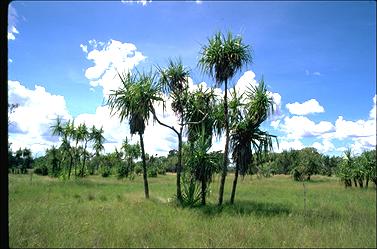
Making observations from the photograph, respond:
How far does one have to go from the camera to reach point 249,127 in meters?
17.6

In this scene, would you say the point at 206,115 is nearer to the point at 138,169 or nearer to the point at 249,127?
the point at 249,127

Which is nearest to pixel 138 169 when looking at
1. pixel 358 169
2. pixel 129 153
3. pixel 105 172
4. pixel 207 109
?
pixel 105 172

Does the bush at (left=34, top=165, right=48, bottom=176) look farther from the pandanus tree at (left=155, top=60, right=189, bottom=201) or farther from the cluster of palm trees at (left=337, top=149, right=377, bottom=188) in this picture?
the pandanus tree at (left=155, top=60, right=189, bottom=201)

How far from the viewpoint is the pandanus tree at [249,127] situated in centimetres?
1738

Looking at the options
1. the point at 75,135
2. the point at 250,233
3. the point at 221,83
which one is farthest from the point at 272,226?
the point at 75,135

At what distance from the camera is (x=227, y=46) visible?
52.6 feet

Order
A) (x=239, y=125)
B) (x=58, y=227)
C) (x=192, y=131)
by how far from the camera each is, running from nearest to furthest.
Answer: (x=58, y=227) → (x=239, y=125) → (x=192, y=131)

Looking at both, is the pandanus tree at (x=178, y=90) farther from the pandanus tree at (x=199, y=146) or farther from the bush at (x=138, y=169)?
the bush at (x=138, y=169)

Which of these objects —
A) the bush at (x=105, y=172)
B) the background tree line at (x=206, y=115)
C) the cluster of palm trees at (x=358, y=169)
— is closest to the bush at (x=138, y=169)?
the bush at (x=105, y=172)

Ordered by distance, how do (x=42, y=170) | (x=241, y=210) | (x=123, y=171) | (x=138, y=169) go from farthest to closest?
1. (x=138, y=169)
2. (x=42, y=170)
3. (x=123, y=171)
4. (x=241, y=210)

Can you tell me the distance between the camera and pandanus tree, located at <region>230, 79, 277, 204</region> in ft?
57.0
